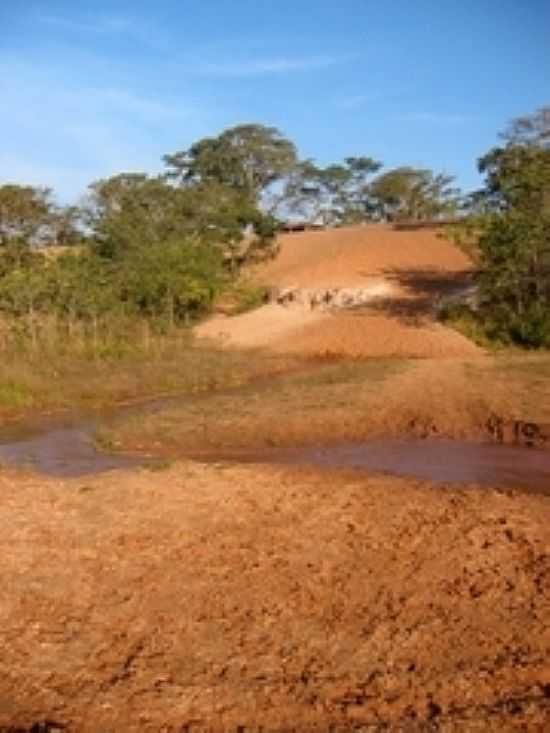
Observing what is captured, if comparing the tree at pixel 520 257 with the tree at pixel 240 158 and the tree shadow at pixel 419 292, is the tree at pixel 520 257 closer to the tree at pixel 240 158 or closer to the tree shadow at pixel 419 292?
the tree shadow at pixel 419 292

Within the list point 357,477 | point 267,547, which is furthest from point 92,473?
point 267,547

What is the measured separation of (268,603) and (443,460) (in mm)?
4870

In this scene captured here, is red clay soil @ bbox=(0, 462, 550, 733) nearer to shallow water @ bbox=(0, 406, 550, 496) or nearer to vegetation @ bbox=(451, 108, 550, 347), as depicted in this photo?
shallow water @ bbox=(0, 406, 550, 496)

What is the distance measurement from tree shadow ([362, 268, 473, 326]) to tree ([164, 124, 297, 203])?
22.7 meters

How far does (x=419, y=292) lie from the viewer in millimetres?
25312

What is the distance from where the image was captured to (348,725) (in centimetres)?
433

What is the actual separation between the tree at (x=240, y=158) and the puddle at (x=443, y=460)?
126 ft

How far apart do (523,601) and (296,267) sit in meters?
25.2

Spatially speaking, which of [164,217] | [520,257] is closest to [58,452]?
[520,257]

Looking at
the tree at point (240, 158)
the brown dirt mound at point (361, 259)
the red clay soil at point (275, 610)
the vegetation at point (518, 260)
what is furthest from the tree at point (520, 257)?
the tree at point (240, 158)

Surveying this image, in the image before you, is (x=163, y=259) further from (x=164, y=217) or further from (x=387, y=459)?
(x=387, y=459)

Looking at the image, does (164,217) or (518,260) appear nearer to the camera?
(518,260)

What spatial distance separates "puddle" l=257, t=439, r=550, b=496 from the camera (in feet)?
30.6

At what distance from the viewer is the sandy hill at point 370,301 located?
2131 cm
